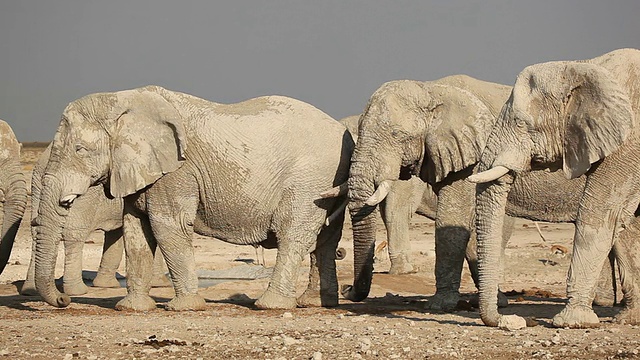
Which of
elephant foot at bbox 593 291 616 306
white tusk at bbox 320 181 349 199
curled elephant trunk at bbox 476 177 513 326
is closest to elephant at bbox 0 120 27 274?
white tusk at bbox 320 181 349 199

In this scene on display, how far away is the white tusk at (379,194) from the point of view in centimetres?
1263

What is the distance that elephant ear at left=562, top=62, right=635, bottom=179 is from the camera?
1116 centimetres

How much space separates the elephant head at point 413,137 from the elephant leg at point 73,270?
510 cm

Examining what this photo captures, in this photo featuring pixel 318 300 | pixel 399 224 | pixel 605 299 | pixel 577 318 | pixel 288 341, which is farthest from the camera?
pixel 399 224

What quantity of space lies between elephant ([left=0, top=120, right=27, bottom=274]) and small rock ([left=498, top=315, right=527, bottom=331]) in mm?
7354

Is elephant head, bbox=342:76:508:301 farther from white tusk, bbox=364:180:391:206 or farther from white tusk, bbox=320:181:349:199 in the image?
white tusk, bbox=320:181:349:199

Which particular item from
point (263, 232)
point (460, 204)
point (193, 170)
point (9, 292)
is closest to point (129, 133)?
point (193, 170)

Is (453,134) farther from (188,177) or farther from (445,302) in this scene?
(188,177)

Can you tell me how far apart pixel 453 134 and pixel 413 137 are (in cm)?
43

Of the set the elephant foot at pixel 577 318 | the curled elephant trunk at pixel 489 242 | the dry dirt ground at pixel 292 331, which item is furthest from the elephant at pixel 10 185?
the elephant foot at pixel 577 318

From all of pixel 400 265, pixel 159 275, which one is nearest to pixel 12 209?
pixel 159 275

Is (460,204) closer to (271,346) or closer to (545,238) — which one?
(271,346)

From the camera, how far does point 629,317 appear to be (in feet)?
38.7

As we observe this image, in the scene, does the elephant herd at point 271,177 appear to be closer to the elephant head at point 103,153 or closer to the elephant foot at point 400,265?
the elephant head at point 103,153
